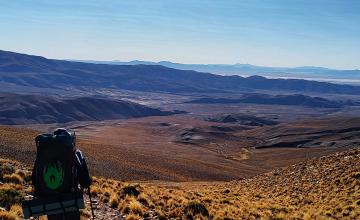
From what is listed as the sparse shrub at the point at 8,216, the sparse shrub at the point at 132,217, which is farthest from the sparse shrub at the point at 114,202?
the sparse shrub at the point at 8,216

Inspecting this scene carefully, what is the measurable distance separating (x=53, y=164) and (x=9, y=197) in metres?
5.53

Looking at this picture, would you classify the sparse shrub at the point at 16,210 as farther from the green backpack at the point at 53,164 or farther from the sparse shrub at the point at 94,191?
the sparse shrub at the point at 94,191

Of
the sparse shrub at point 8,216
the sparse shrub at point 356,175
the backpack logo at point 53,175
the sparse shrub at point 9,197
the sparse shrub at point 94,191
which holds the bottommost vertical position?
the sparse shrub at point 356,175

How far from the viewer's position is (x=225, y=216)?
50.0 ft

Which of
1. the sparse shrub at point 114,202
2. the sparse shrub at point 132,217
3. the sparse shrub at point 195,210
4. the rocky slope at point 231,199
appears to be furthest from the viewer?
the sparse shrub at point 195,210

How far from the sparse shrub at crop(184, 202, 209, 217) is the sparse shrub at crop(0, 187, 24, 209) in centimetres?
506

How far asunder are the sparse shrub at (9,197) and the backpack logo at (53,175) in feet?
15.8

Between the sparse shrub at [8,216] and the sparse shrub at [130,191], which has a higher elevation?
the sparse shrub at [8,216]

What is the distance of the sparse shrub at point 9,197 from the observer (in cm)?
1149

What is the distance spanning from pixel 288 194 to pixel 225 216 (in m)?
12.4

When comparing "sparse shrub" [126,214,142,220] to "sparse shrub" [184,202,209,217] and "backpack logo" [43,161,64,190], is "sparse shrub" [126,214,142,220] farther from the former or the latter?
"backpack logo" [43,161,64,190]

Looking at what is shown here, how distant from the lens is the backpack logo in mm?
7125

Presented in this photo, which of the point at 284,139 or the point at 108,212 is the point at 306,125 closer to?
the point at 284,139

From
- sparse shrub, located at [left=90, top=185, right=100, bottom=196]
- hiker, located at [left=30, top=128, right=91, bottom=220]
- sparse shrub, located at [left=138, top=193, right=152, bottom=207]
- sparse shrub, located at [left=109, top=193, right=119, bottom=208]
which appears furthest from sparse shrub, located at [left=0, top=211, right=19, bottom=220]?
sparse shrub, located at [left=138, top=193, right=152, bottom=207]
